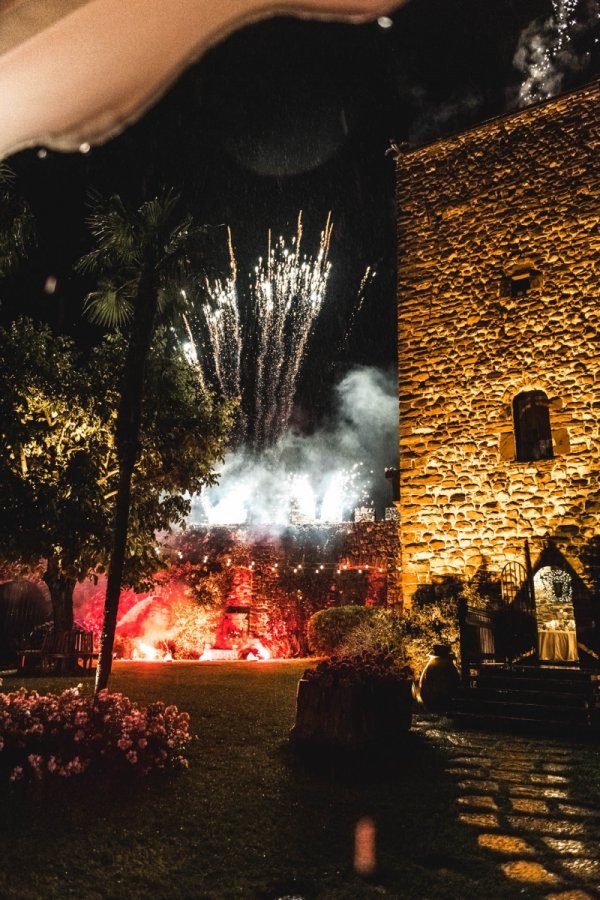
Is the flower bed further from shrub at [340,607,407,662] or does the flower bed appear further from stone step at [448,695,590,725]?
shrub at [340,607,407,662]

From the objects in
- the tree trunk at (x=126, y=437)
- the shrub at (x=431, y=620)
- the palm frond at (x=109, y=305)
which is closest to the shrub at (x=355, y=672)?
A: the tree trunk at (x=126, y=437)

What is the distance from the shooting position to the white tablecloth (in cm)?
894

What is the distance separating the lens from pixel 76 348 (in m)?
11.5

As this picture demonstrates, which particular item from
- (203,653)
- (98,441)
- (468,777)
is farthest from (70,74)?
(203,653)

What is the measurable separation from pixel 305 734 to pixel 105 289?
19.7 feet

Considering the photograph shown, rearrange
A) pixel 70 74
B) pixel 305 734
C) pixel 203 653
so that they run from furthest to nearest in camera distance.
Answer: pixel 203 653 → pixel 305 734 → pixel 70 74

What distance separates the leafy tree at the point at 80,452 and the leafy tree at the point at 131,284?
101 inches

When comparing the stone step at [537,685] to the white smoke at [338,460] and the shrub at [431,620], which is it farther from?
the white smoke at [338,460]

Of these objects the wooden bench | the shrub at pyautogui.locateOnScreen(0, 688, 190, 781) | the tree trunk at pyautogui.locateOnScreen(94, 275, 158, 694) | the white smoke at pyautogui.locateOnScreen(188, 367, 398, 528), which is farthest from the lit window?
the white smoke at pyautogui.locateOnScreen(188, 367, 398, 528)

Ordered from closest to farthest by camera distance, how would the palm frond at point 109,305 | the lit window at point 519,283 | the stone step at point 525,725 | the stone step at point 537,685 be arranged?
the stone step at point 525,725
the stone step at point 537,685
the palm frond at point 109,305
the lit window at point 519,283

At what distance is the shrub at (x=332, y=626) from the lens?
47.5 ft

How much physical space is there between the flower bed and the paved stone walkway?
0.64 metres

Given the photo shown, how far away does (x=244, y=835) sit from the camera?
342 cm

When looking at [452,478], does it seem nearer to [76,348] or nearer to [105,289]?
[105,289]
